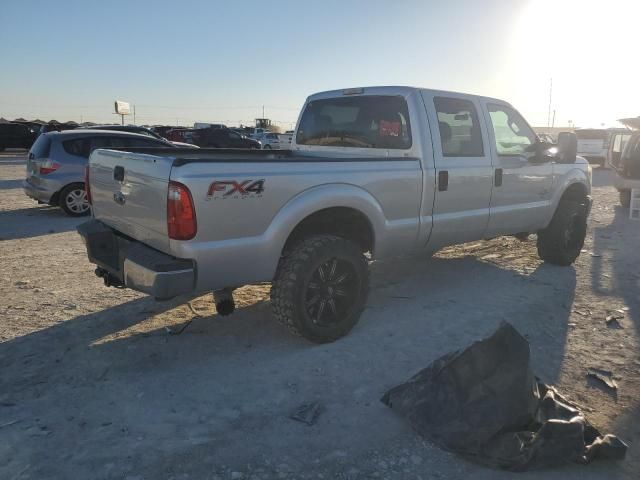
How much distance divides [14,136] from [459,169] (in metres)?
28.9

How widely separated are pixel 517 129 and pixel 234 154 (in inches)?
121

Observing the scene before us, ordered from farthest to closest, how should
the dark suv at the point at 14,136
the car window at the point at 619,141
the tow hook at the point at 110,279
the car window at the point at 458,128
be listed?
the dark suv at the point at 14,136, the car window at the point at 619,141, the car window at the point at 458,128, the tow hook at the point at 110,279

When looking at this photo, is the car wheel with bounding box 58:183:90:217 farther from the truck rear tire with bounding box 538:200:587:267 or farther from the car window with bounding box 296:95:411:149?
the truck rear tire with bounding box 538:200:587:267

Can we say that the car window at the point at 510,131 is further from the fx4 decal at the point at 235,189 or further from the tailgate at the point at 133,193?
the tailgate at the point at 133,193

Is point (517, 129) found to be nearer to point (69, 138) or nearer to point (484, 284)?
point (484, 284)

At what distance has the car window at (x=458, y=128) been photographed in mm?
4844

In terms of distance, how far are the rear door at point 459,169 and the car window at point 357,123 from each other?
0.93ft

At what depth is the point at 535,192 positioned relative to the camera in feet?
19.2

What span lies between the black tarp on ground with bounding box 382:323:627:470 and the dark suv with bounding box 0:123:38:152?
99.0 ft

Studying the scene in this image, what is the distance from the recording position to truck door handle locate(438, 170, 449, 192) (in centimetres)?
468

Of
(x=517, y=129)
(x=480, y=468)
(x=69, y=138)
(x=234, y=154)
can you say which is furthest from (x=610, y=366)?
(x=69, y=138)

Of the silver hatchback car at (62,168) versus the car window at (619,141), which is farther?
the car window at (619,141)

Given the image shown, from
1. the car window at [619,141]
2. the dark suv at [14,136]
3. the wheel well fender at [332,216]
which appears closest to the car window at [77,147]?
the wheel well fender at [332,216]

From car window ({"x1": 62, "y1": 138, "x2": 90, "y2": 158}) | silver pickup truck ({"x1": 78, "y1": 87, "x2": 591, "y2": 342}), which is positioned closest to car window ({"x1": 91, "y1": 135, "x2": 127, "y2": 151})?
car window ({"x1": 62, "y1": 138, "x2": 90, "y2": 158})
